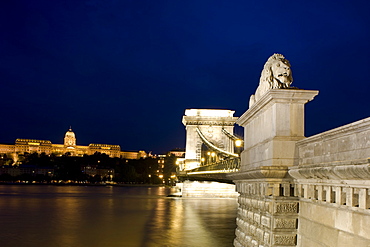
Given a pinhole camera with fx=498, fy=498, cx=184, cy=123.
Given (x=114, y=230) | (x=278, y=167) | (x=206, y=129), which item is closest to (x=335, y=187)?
(x=278, y=167)

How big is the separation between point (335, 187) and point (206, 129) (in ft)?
207

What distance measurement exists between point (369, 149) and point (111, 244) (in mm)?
18533

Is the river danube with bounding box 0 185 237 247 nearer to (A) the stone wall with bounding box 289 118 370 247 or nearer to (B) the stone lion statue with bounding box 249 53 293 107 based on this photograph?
(B) the stone lion statue with bounding box 249 53 293 107

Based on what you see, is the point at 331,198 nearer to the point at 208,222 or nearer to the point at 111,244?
the point at 111,244

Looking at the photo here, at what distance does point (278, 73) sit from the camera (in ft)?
40.7

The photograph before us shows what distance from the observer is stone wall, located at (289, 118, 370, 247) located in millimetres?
7258

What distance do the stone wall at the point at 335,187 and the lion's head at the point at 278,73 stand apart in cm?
200

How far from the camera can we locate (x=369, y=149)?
7.30 m

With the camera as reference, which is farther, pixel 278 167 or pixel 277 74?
pixel 277 74

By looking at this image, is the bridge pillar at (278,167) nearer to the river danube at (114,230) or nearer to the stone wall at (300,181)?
the stone wall at (300,181)

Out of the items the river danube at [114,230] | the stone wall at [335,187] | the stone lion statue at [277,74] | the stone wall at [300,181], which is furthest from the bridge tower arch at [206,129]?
the stone wall at [335,187]

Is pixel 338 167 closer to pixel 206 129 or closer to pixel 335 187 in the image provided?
pixel 335 187

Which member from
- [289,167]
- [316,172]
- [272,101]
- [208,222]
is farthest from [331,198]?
[208,222]

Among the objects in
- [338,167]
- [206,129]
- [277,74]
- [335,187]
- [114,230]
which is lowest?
[114,230]
